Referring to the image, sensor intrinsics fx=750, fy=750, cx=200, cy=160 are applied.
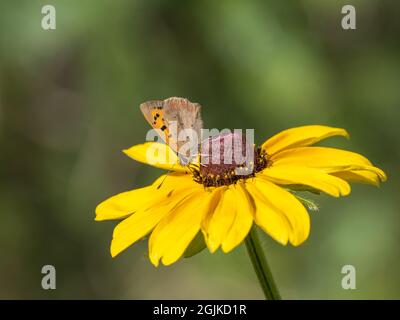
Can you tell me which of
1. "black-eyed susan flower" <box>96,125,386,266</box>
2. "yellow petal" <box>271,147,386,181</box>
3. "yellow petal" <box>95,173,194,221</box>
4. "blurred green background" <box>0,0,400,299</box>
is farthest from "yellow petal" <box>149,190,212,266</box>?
"blurred green background" <box>0,0,400,299</box>

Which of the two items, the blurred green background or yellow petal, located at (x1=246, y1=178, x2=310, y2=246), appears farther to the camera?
the blurred green background

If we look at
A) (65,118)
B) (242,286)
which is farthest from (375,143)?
(65,118)

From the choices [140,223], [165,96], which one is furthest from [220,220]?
[165,96]

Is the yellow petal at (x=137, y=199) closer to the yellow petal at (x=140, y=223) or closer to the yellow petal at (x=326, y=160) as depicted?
the yellow petal at (x=140, y=223)

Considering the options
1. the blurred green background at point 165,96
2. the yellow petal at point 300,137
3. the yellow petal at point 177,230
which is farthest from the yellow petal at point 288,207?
the blurred green background at point 165,96

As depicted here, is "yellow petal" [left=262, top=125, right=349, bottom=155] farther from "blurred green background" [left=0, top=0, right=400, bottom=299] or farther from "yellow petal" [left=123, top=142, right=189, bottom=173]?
"blurred green background" [left=0, top=0, right=400, bottom=299]

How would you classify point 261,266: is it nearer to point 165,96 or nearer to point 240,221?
point 240,221

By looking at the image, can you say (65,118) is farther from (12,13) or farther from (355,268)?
(355,268)

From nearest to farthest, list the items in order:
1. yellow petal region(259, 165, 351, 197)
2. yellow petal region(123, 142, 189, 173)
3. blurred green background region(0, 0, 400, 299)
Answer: yellow petal region(259, 165, 351, 197) → yellow petal region(123, 142, 189, 173) → blurred green background region(0, 0, 400, 299)
